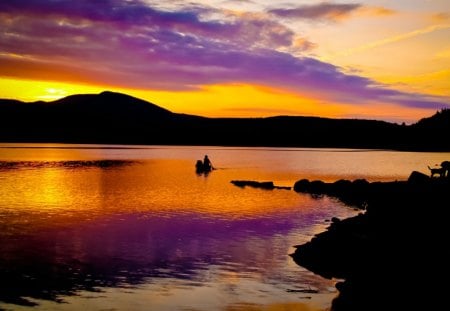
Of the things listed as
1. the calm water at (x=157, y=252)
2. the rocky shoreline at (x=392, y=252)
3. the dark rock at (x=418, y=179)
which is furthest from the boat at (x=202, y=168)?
the dark rock at (x=418, y=179)

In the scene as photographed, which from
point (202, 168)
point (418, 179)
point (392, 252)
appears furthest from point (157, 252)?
point (202, 168)

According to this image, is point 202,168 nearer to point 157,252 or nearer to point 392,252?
point 157,252

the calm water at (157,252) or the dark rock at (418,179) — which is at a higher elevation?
the dark rock at (418,179)

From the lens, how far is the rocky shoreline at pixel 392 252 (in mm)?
18375

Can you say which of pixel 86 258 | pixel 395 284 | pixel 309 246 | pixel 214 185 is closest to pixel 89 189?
pixel 214 185

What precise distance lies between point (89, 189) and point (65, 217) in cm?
2555

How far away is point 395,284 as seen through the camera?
62.4 ft

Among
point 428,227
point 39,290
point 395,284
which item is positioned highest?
point 428,227

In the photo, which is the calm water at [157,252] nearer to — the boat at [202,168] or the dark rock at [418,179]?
the dark rock at [418,179]

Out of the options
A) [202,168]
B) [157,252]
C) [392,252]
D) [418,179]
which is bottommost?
[157,252]

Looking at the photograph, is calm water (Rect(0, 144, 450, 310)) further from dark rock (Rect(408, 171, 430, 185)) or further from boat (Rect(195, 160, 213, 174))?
boat (Rect(195, 160, 213, 174))

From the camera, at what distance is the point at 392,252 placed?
21.9 metres

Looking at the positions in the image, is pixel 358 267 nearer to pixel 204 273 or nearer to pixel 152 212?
pixel 204 273

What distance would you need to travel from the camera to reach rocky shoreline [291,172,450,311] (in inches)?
723
